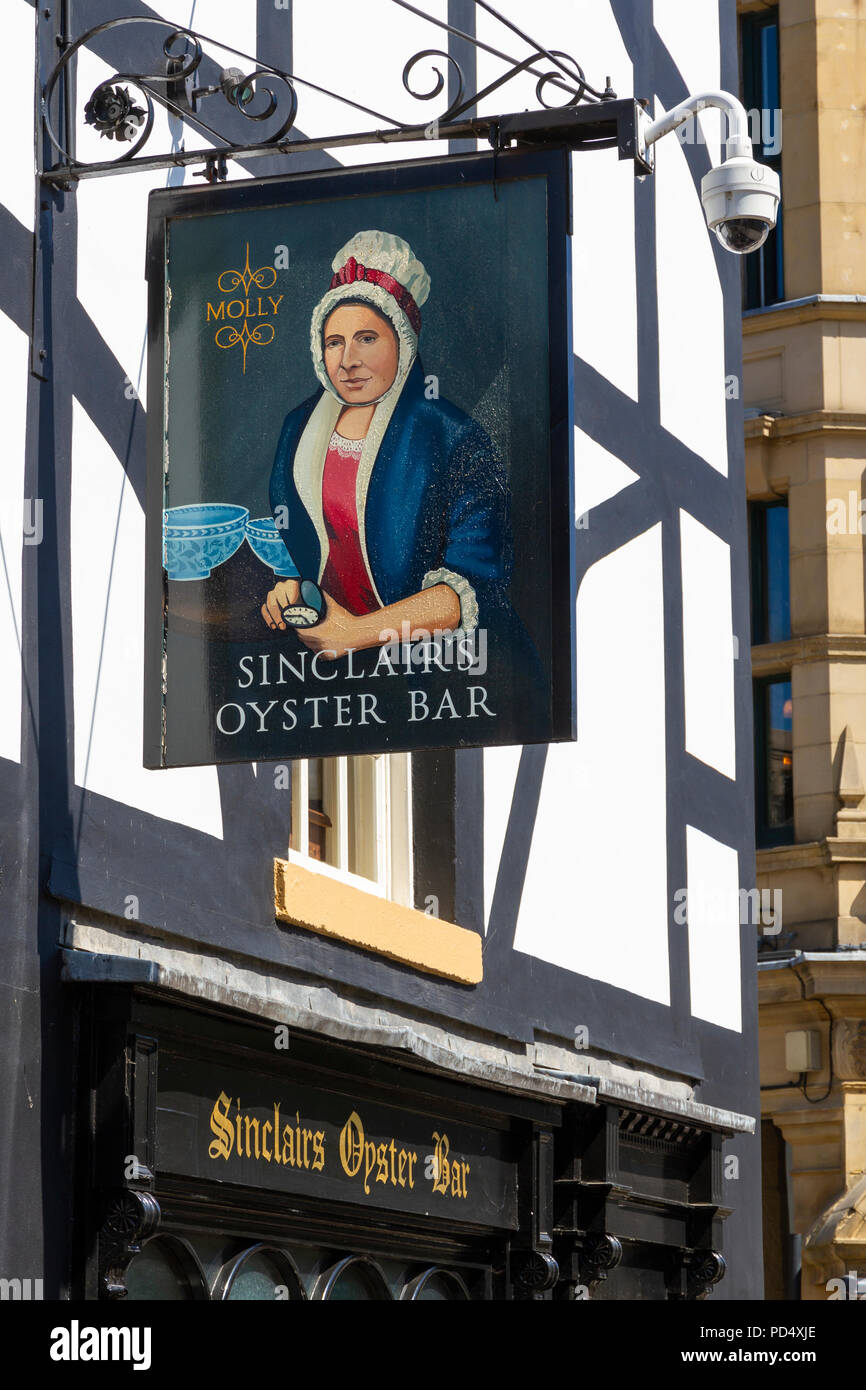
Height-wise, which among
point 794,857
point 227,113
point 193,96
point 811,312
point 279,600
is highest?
point 811,312

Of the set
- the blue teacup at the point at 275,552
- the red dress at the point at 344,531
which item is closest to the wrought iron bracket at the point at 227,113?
the red dress at the point at 344,531

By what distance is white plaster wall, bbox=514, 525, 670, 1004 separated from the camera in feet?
37.2

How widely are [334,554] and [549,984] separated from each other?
4323mm

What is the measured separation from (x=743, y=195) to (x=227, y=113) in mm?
2170

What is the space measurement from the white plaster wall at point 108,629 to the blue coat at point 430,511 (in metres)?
0.94

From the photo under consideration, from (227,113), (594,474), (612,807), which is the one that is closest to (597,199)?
(594,474)

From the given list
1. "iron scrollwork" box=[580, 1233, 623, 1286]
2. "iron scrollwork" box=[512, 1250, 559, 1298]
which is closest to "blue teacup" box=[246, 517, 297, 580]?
"iron scrollwork" box=[512, 1250, 559, 1298]

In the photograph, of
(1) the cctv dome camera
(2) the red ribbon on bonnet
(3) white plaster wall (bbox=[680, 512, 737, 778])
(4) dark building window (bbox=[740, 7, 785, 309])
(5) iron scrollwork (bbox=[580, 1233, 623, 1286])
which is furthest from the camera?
(4) dark building window (bbox=[740, 7, 785, 309])

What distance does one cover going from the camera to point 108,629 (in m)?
8.00

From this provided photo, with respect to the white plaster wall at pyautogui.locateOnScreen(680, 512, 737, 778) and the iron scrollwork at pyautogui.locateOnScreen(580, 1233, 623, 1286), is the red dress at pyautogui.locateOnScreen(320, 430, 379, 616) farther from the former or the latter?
the white plaster wall at pyautogui.locateOnScreen(680, 512, 737, 778)

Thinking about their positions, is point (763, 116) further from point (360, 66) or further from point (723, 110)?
point (723, 110)

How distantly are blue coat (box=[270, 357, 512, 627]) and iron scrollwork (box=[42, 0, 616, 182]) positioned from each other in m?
0.90

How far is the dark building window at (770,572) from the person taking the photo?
20.1m

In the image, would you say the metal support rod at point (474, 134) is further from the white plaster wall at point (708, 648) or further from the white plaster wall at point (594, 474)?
the white plaster wall at point (708, 648)
